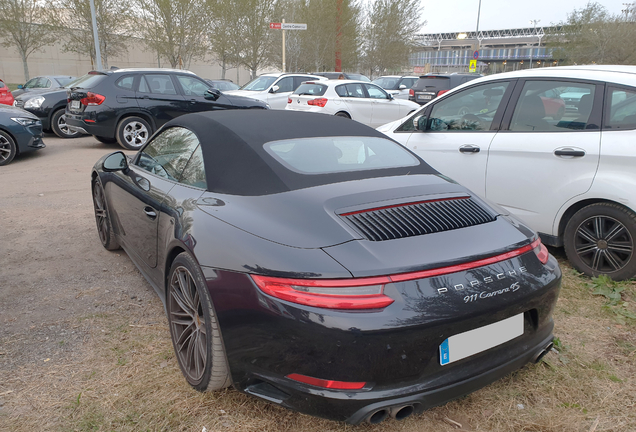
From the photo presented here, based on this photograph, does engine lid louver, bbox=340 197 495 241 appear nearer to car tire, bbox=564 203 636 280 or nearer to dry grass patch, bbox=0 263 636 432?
dry grass patch, bbox=0 263 636 432

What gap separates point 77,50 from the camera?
37250mm

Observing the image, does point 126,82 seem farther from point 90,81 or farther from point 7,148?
point 7,148

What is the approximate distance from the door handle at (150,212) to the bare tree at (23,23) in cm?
3610

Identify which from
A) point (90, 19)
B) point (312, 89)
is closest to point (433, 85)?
point (312, 89)

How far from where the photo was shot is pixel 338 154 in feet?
9.29

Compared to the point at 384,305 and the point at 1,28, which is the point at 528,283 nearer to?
the point at 384,305

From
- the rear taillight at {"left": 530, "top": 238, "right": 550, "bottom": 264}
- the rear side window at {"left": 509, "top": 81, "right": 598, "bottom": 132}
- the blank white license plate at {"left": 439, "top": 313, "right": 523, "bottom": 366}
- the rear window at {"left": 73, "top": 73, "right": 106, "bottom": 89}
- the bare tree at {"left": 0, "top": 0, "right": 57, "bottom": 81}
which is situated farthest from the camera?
the bare tree at {"left": 0, "top": 0, "right": 57, "bottom": 81}

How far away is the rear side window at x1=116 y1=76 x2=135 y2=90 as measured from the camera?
10156mm

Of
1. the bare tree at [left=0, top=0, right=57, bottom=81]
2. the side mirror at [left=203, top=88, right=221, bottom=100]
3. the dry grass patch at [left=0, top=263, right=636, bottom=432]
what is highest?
the bare tree at [left=0, top=0, right=57, bottom=81]

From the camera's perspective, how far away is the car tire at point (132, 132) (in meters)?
10.1

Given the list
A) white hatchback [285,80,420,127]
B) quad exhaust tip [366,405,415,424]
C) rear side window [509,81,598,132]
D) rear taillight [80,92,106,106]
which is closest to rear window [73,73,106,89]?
rear taillight [80,92,106,106]

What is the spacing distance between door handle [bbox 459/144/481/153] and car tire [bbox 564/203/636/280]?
1029 mm

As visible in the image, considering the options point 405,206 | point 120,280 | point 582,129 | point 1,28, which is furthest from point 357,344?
point 1,28

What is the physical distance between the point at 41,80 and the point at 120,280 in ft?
49.4
